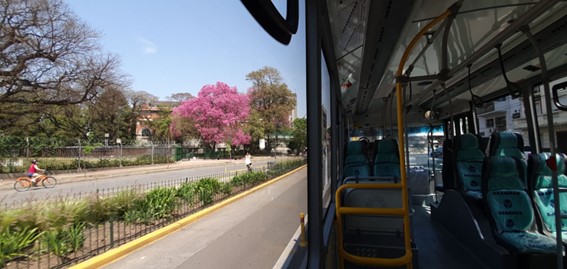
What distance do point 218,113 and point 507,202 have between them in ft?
9.75

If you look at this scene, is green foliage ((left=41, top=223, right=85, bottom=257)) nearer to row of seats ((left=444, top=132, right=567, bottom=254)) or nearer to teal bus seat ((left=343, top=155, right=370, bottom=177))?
row of seats ((left=444, top=132, right=567, bottom=254))

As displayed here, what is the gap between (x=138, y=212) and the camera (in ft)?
2.61

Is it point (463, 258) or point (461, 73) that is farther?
point (461, 73)

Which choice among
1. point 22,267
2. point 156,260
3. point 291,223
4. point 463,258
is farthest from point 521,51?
point 22,267

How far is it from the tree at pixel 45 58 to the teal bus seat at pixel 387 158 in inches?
159

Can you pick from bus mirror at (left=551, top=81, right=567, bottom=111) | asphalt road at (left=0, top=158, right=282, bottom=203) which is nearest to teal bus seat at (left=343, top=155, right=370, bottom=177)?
bus mirror at (left=551, top=81, right=567, bottom=111)

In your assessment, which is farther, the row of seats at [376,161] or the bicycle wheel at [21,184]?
the row of seats at [376,161]

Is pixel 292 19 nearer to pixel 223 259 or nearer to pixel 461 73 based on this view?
pixel 223 259

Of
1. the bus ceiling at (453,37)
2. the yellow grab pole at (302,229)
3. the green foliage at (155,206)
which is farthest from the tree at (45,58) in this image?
the bus ceiling at (453,37)

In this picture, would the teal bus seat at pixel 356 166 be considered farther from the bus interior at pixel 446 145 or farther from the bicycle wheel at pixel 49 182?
the bicycle wheel at pixel 49 182

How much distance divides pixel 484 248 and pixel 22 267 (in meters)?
3.26

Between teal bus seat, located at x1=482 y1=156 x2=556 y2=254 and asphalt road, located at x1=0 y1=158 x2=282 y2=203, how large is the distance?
2.68m

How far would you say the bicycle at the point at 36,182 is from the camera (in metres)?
0.54

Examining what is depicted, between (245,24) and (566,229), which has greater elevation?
(245,24)
